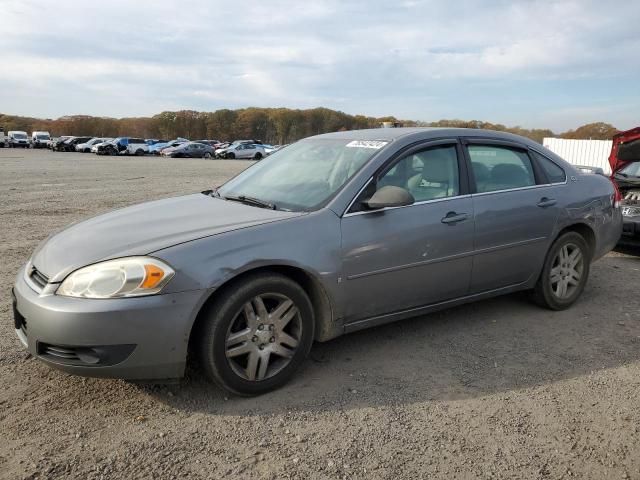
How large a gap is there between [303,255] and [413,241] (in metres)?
0.86

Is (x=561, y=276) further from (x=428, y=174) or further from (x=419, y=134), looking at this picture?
(x=419, y=134)

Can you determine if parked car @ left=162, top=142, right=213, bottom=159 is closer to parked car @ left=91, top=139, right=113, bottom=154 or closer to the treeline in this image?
parked car @ left=91, top=139, right=113, bottom=154

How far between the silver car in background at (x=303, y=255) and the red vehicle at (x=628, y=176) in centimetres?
241

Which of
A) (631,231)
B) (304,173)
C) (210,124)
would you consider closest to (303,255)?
(304,173)

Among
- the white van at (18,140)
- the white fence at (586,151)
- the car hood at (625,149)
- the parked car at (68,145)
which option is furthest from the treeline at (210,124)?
the car hood at (625,149)

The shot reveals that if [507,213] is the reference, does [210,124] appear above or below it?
above

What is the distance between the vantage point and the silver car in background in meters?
2.81

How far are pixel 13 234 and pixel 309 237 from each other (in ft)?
21.0

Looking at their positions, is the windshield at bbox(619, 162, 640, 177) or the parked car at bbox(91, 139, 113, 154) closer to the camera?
the windshield at bbox(619, 162, 640, 177)

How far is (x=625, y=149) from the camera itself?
7.27 metres

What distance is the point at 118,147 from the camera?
47844 millimetres

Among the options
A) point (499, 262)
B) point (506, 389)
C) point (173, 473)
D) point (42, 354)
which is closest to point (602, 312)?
point (499, 262)

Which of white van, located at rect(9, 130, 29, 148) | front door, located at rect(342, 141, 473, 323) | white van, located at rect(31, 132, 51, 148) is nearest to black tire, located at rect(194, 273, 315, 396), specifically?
front door, located at rect(342, 141, 473, 323)

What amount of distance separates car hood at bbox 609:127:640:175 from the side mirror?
527 centimetres
